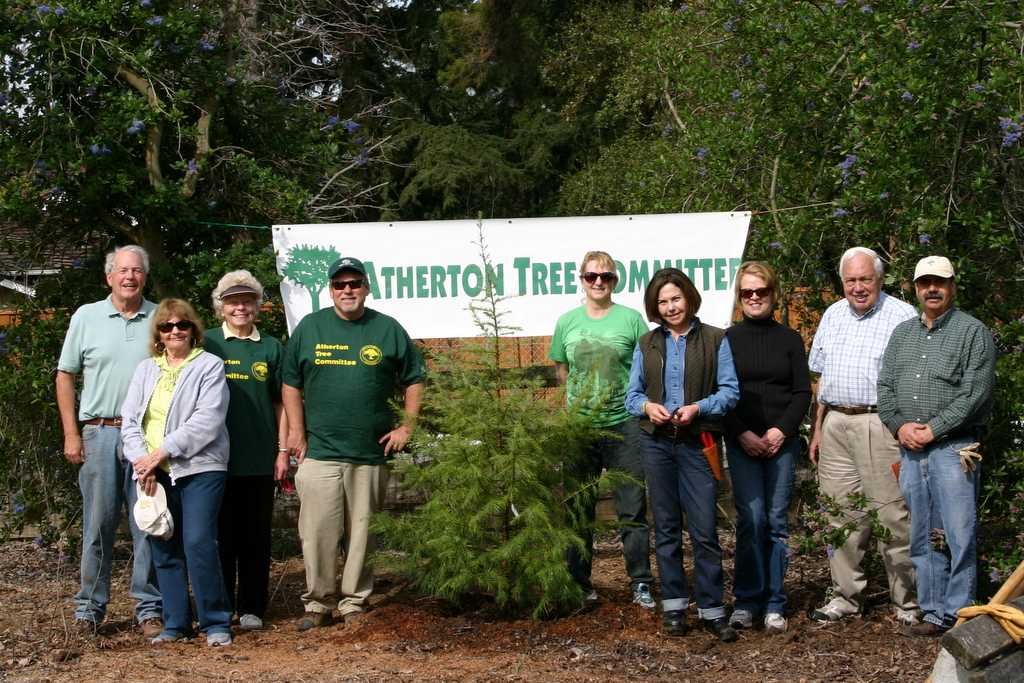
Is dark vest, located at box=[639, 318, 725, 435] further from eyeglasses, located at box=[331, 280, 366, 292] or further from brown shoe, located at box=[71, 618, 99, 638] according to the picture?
brown shoe, located at box=[71, 618, 99, 638]

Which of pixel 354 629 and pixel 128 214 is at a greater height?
pixel 128 214

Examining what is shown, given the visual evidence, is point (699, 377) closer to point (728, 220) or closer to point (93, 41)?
point (728, 220)

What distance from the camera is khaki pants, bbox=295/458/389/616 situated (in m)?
5.12

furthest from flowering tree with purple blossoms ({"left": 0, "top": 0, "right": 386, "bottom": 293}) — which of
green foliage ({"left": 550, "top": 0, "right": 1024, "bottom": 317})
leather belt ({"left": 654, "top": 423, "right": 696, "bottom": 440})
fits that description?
leather belt ({"left": 654, "top": 423, "right": 696, "bottom": 440})

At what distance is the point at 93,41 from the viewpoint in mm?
5902

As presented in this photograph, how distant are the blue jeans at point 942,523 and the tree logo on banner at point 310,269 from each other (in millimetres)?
3429

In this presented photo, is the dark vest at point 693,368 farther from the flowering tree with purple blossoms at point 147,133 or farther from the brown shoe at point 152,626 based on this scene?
the flowering tree with purple blossoms at point 147,133

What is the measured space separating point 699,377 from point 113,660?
2978 mm

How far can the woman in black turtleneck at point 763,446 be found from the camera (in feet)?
15.9

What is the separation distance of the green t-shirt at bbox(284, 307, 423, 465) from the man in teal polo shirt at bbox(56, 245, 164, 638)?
0.81 m

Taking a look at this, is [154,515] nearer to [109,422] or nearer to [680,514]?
[109,422]

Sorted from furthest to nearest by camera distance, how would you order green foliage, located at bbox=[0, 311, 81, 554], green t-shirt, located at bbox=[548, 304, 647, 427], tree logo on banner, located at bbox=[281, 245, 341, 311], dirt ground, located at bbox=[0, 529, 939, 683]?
tree logo on banner, located at bbox=[281, 245, 341, 311] < green foliage, located at bbox=[0, 311, 81, 554] < green t-shirt, located at bbox=[548, 304, 647, 427] < dirt ground, located at bbox=[0, 529, 939, 683]

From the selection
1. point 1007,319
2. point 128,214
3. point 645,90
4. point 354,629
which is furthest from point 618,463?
point 645,90

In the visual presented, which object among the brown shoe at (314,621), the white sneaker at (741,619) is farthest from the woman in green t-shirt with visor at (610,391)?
the brown shoe at (314,621)
